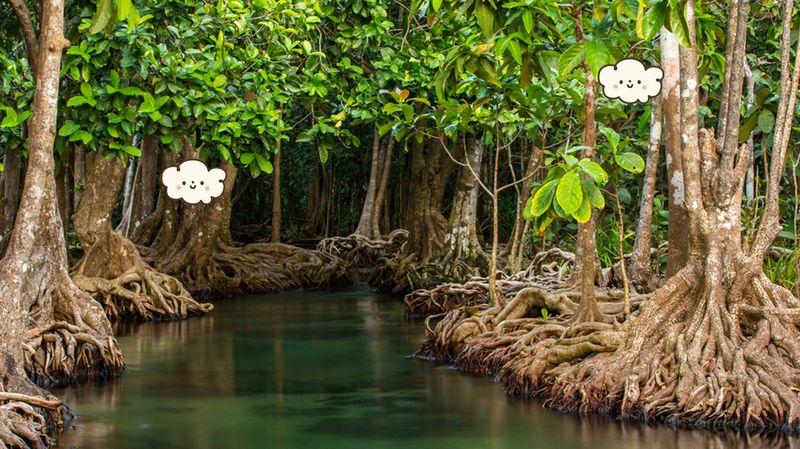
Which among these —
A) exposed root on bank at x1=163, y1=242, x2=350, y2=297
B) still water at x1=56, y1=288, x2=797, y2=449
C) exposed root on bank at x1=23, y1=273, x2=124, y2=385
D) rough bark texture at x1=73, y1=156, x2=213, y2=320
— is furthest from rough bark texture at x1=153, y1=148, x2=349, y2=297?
exposed root on bank at x1=23, y1=273, x2=124, y2=385

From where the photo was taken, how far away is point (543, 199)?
8289 millimetres

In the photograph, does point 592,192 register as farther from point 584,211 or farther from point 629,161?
point 629,161

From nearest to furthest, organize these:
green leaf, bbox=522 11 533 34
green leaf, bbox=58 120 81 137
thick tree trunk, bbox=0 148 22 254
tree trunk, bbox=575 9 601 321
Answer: green leaf, bbox=522 11 533 34 < tree trunk, bbox=575 9 601 321 < green leaf, bbox=58 120 81 137 < thick tree trunk, bbox=0 148 22 254

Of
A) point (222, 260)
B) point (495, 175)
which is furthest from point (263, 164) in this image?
point (222, 260)

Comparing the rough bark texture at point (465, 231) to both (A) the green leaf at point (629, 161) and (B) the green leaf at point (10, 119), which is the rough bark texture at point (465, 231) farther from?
(B) the green leaf at point (10, 119)

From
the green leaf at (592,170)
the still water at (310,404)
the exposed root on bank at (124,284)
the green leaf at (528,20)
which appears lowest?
the still water at (310,404)

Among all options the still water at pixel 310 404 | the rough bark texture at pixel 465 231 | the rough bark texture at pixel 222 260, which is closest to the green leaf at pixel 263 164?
the still water at pixel 310 404

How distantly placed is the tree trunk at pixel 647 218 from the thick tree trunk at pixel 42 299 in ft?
16.9

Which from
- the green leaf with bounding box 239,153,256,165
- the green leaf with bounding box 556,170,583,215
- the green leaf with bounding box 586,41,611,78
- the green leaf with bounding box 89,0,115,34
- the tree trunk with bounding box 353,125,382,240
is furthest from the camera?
the tree trunk with bounding box 353,125,382,240

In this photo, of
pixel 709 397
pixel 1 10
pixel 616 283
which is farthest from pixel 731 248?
pixel 1 10

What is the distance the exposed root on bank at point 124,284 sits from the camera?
15.1m

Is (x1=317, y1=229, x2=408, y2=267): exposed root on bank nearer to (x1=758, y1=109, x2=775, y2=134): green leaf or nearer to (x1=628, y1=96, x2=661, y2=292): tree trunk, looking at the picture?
(x1=628, y1=96, x2=661, y2=292): tree trunk

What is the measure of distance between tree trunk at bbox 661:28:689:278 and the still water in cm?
187

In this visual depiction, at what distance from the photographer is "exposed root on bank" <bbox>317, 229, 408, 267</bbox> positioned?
910 inches
